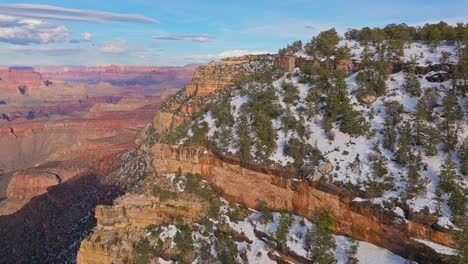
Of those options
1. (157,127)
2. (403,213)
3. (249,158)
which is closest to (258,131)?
(249,158)

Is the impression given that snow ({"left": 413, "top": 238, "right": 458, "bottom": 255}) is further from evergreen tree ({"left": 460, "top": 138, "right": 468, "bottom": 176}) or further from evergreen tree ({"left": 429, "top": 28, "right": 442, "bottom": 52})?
evergreen tree ({"left": 429, "top": 28, "right": 442, "bottom": 52})

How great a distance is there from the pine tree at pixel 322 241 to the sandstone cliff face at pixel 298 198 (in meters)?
0.74

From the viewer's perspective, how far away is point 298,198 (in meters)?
33.8

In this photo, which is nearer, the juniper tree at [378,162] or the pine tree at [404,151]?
the juniper tree at [378,162]

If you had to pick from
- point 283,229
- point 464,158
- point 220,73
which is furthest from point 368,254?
point 220,73

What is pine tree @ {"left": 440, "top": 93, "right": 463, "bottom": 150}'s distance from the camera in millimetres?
31545

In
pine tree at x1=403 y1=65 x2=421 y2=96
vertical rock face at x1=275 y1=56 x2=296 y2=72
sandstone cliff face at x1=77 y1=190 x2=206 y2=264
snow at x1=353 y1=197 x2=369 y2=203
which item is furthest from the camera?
vertical rock face at x1=275 y1=56 x2=296 y2=72

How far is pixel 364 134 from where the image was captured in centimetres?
3509

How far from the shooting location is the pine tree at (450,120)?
31.5 metres

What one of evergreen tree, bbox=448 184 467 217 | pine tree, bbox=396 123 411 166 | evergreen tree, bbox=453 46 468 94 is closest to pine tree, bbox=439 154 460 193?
evergreen tree, bbox=448 184 467 217

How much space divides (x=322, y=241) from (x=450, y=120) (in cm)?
1362

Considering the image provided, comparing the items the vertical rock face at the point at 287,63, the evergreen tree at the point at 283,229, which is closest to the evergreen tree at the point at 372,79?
the vertical rock face at the point at 287,63

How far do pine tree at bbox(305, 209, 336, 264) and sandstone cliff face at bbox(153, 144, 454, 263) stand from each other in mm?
738

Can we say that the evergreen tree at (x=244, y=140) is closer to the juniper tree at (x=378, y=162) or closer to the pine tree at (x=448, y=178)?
the juniper tree at (x=378, y=162)
